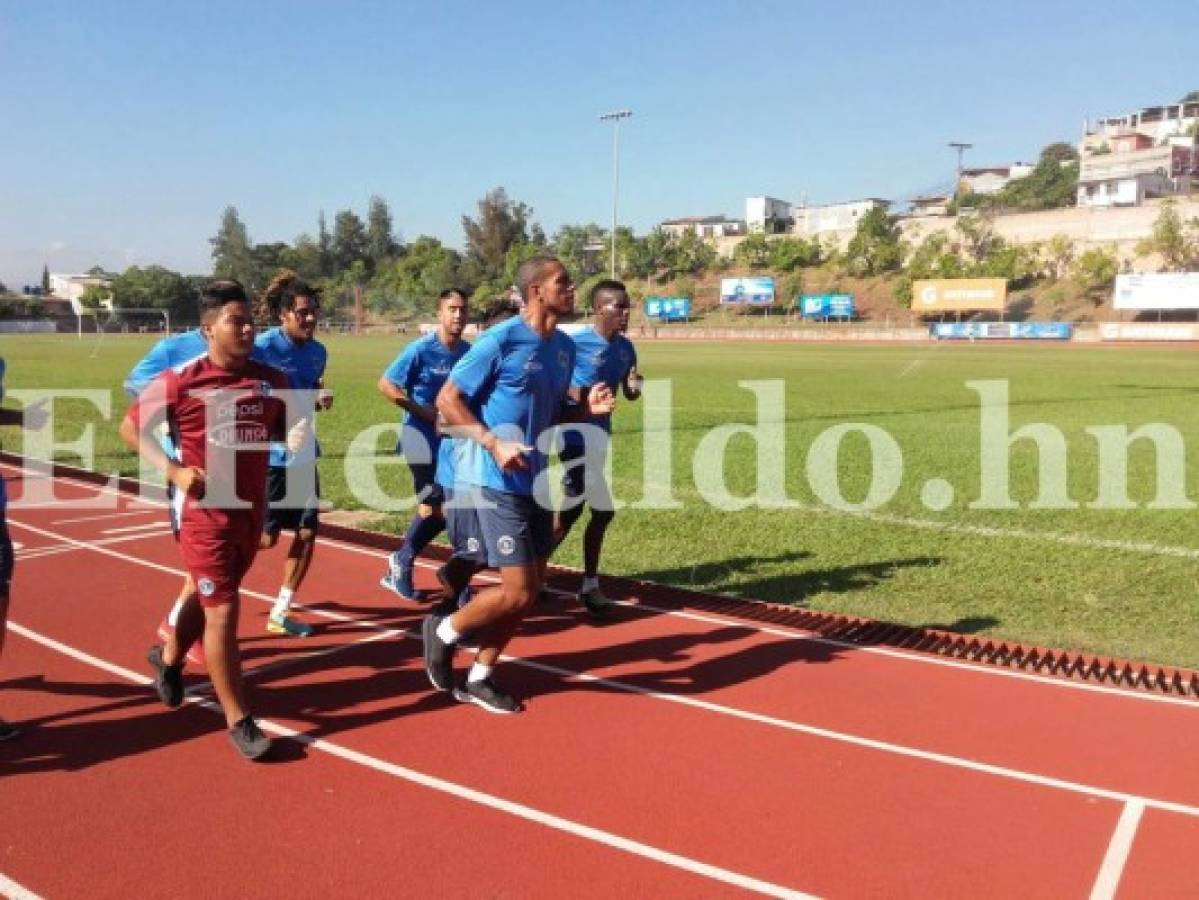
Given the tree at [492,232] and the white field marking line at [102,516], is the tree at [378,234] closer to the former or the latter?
the tree at [492,232]

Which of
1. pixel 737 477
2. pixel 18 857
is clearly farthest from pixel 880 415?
pixel 18 857

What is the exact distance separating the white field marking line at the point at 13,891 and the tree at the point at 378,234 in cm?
13685

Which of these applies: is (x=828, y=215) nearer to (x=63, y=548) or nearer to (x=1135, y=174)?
(x=1135, y=174)

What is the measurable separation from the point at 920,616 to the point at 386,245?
137193mm

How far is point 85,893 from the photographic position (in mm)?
3111

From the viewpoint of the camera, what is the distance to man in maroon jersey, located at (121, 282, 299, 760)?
12.9ft

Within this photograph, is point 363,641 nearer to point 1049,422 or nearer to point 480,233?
point 1049,422

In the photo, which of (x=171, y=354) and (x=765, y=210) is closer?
(x=171, y=354)

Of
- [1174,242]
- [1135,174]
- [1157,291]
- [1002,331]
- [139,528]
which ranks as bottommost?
[139,528]

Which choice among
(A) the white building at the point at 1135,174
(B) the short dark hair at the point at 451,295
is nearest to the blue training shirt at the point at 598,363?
(B) the short dark hair at the point at 451,295

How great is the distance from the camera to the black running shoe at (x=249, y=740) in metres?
4.03

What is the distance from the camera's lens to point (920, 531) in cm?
881

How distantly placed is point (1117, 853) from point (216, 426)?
12.6ft

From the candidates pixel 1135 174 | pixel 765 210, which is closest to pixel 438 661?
pixel 1135 174
